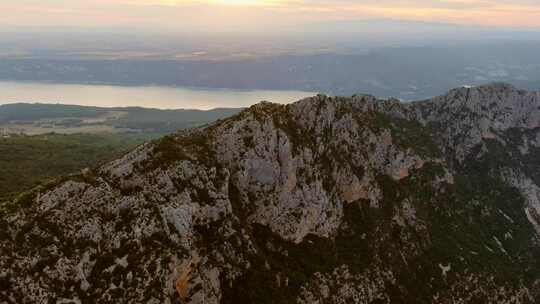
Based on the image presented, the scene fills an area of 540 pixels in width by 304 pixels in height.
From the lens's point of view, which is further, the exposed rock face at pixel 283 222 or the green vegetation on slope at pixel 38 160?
the green vegetation on slope at pixel 38 160

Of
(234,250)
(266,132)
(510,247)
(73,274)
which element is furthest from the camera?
(510,247)

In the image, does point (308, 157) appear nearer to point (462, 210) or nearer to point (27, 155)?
point (462, 210)

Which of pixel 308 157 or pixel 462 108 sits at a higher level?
pixel 462 108

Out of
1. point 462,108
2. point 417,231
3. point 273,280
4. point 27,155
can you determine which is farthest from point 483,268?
point 27,155

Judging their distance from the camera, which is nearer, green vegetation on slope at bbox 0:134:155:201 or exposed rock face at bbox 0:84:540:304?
exposed rock face at bbox 0:84:540:304

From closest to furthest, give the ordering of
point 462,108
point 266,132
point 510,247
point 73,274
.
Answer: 1. point 73,274
2. point 266,132
3. point 510,247
4. point 462,108

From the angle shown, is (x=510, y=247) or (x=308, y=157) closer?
(x=308, y=157)

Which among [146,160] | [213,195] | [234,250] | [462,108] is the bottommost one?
[234,250]
